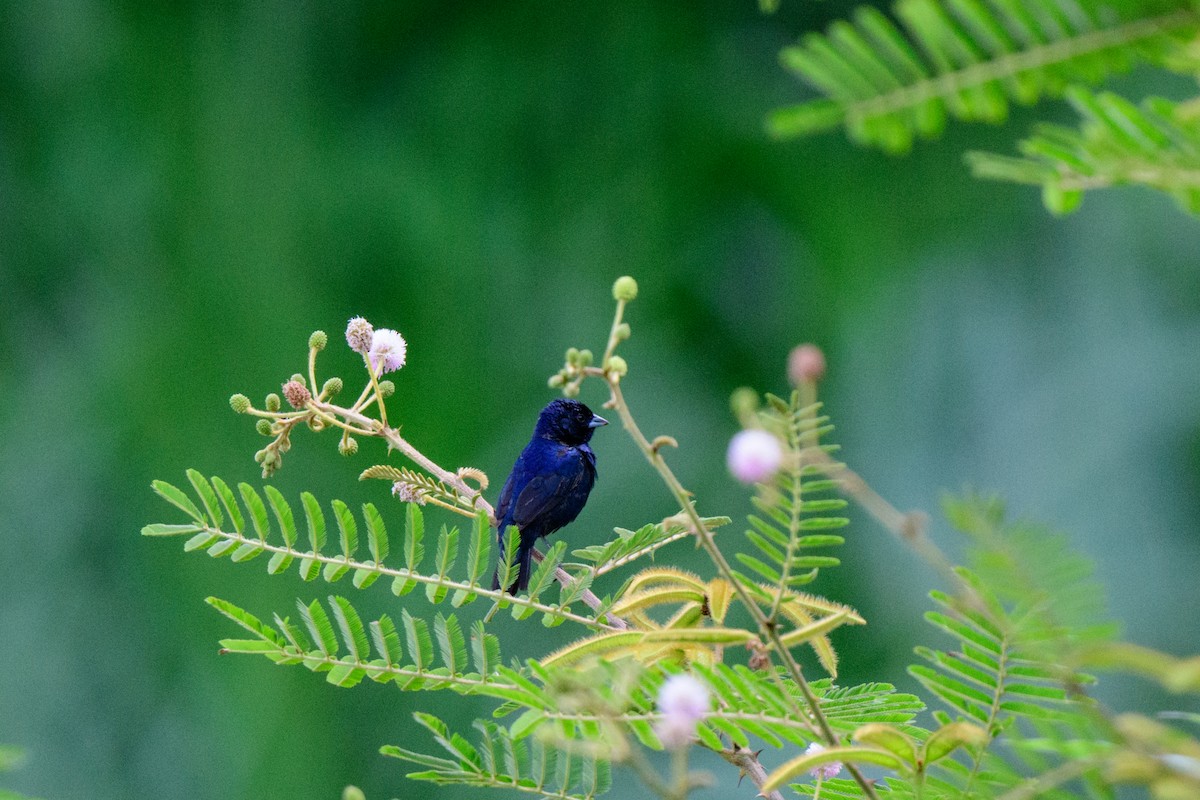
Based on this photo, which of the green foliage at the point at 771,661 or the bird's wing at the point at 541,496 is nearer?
the green foliage at the point at 771,661

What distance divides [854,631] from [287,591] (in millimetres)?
1018

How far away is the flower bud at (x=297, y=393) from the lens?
28.7 inches

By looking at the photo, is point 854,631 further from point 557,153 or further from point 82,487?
point 82,487

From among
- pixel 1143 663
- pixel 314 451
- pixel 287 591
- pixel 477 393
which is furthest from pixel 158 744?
pixel 1143 663

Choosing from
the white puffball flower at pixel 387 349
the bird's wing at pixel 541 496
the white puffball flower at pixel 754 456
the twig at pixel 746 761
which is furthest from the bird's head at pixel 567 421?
Result: the white puffball flower at pixel 754 456

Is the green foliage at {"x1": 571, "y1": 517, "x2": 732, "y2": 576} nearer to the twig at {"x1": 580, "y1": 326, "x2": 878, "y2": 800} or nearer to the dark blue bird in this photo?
the twig at {"x1": 580, "y1": 326, "x2": 878, "y2": 800}

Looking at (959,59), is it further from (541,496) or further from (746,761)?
(541,496)

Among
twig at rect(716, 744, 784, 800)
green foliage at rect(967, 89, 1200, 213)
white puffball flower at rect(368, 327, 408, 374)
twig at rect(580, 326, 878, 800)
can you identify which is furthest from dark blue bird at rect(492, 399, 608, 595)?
green foliage at rect(967, 89, 1200, 213)

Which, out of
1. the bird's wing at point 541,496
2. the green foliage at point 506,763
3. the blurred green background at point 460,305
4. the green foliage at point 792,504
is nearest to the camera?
the green foliage at point 792,504

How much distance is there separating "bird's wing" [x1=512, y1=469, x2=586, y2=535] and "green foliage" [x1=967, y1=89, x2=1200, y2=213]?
1153 millimetres

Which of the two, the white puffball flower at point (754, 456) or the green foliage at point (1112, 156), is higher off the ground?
the green foliage at point (1112, 156)

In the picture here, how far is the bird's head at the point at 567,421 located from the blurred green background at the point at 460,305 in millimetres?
591

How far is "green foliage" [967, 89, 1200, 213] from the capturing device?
320mm

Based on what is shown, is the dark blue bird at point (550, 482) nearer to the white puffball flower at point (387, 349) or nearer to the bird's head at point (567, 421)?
the bird's head at point (567, 421)
